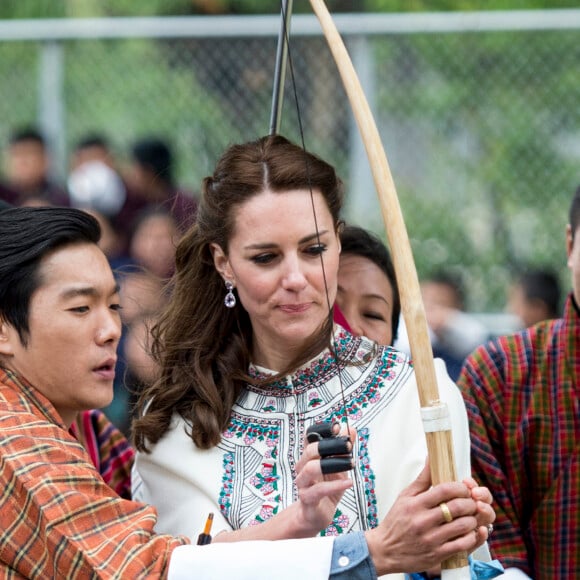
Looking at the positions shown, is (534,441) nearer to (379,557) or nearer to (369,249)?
(369,249)

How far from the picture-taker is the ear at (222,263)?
11.2 feet

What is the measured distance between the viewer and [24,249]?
3133 millimetres

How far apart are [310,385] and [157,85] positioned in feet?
11.8

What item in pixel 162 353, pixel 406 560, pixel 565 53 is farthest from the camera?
pixel 565 53

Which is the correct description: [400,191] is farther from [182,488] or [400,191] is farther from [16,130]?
[182,488]

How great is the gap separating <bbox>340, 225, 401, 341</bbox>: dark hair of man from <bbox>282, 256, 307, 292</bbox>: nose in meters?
0.78

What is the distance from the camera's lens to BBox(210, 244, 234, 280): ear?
3408 mm

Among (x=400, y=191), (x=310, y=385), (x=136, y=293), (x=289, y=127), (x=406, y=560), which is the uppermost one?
(x=289, y=127)

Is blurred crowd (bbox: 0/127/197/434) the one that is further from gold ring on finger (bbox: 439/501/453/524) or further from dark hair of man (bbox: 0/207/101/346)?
gold ring on finger (bbox: 439/501/453/524)

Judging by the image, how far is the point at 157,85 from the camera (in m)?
6.61

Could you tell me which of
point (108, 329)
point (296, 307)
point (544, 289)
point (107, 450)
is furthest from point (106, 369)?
point (544, 289)

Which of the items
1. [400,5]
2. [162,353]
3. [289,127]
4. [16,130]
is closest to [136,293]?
[162,353]

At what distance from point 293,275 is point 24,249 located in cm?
67

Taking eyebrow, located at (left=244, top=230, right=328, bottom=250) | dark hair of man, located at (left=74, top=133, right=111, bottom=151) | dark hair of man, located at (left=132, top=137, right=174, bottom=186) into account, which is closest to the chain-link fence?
dark hair of man, located at (left=132, top=137, right=174, bottom=186)
